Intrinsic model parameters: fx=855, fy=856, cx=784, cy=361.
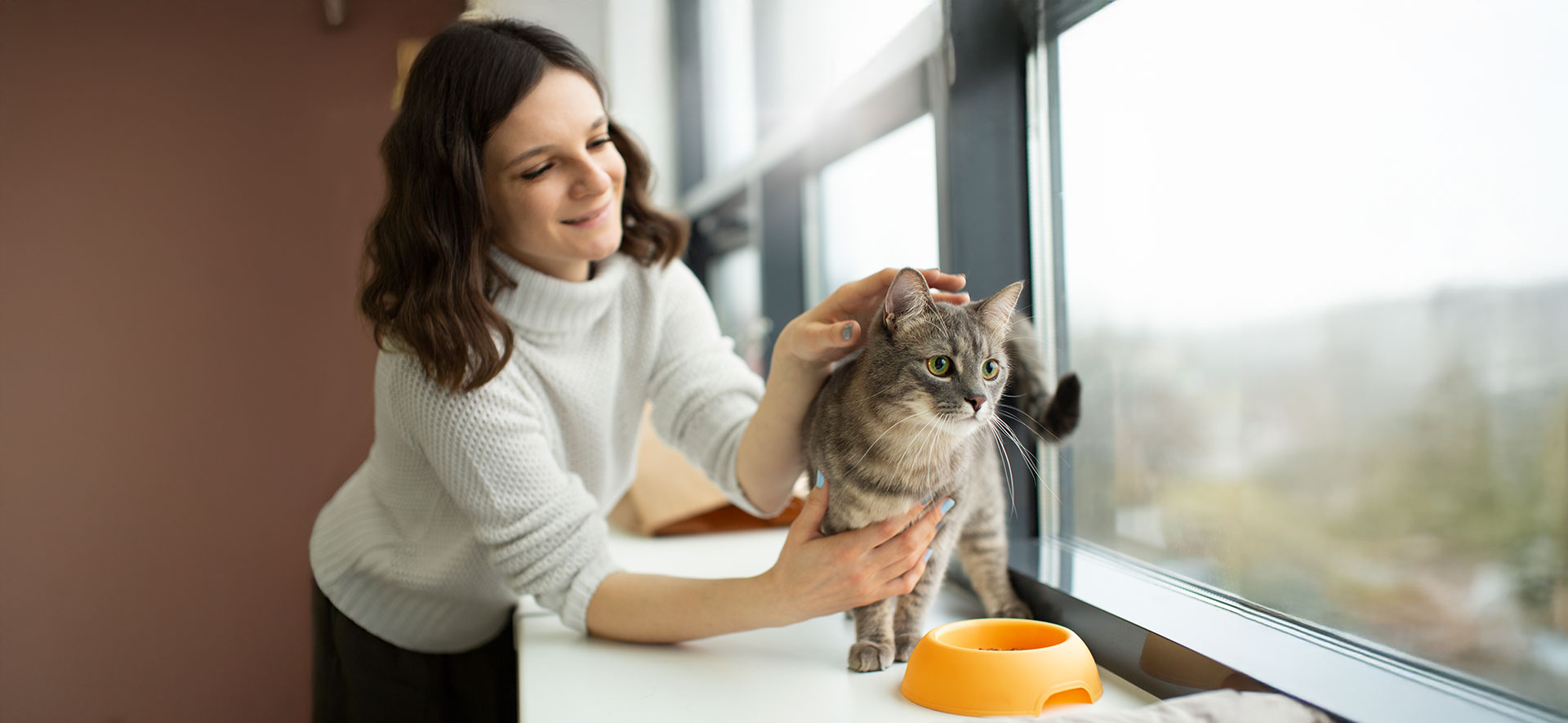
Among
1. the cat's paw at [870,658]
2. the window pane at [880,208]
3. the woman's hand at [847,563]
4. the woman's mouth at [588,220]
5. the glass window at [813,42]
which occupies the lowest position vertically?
the cat's paw at [870,658]

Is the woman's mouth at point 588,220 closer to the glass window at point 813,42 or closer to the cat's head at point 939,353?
the cat's head at point 939,353

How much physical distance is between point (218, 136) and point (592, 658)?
1957 millimetres

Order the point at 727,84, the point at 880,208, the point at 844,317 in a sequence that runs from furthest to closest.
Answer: the point at 727,84
the point at 880,208
the point at 844,317

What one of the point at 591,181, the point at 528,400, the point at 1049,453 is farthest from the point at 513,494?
the point at 1049,453

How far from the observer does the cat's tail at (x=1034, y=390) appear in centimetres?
103

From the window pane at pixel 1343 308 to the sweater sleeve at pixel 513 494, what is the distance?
71 cm

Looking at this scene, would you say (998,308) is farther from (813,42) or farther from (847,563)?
(813,42)

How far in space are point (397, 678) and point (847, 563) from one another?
0.82 m

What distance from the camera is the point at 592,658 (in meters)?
1.01

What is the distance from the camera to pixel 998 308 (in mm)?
906

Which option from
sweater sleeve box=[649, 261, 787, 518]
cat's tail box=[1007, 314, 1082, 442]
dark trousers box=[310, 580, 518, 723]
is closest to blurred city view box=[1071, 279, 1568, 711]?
cat's tail box=[1007, 314, 1082, 442]

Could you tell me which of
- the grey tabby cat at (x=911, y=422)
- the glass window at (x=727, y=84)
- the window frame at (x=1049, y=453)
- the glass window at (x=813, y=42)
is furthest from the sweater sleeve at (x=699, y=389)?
the glass window at (x=727, y=84)

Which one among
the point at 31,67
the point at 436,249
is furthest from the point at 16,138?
the point at 436,249

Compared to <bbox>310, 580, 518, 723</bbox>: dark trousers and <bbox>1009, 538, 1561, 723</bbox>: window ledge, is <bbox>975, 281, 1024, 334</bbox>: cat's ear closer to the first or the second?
<bbox>1009, 538, 1561, 723</bbox>: window ledge
